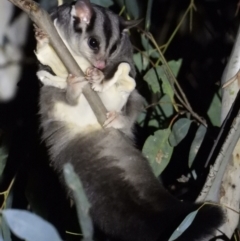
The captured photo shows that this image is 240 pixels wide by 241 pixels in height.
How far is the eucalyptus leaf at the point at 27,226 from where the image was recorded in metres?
1.25

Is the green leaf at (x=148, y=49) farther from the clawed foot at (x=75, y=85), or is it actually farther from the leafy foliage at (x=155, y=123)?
the clawed foot at (x=75, y=85)

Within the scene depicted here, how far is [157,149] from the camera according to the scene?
210 cm

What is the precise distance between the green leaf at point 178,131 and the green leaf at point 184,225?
0.63 metres

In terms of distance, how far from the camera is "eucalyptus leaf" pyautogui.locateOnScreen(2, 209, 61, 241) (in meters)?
1.25

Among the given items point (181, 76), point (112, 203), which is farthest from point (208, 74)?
point (112, 203)

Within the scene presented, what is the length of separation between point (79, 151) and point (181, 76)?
3.88 ft

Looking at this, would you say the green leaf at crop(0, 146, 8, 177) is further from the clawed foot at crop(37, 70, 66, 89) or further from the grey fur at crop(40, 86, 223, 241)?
the clawed foot at crop(37, 70, 66, 89)

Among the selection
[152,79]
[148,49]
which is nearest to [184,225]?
[152,79]

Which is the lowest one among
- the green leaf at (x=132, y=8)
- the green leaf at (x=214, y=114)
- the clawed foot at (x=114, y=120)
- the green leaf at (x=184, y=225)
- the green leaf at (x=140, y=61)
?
the green leaf at (x=214, y=114)

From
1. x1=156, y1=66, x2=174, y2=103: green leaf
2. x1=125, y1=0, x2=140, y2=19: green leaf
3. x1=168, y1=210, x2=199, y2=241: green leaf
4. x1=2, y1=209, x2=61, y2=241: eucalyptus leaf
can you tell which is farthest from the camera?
x1=125, y1=0, x2=140, y2=19: green leaf

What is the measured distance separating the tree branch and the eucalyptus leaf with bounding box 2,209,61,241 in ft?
1.49

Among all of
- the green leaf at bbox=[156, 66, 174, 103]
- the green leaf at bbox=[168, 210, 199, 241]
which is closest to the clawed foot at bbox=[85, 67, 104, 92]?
the green leaf at bbox=[156, 66, 174, 103]

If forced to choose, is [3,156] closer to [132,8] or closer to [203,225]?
[132,8]

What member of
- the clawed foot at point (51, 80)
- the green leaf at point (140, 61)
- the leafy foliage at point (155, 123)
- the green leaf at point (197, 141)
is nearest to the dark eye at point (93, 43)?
the clawed foot at point (51, 80)
